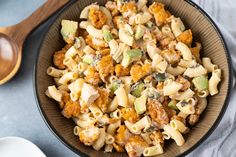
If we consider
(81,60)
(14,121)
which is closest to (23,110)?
(14,121)

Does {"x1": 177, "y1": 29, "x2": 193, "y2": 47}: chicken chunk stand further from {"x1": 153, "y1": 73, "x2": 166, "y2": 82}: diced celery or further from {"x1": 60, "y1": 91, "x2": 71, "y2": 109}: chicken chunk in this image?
{"x1": 60, "y1": 91, "x2": 71, "y2": 109}: chicken chunk

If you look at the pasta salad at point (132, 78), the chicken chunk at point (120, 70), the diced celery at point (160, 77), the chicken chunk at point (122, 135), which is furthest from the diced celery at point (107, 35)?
the chicken chunk at point (122, 135)

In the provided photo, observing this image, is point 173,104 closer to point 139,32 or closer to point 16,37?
point 139,32

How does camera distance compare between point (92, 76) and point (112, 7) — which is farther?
point (112, 7)

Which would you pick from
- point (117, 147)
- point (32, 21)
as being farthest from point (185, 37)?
point (32, 21)

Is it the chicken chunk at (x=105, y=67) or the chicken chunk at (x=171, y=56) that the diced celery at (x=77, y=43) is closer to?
the chicken chunk at (x=105, y=67)

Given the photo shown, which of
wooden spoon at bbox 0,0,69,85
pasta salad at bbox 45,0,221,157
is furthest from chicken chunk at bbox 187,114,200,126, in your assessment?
wooden spoon at bbox 0,0,69,85
